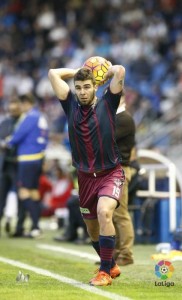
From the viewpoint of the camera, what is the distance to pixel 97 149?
363 inches

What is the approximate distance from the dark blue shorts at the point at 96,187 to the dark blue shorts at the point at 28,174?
18.7ft

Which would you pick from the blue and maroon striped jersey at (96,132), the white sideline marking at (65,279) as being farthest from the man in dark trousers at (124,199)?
the blue and maroon striped jersey at (96,132)

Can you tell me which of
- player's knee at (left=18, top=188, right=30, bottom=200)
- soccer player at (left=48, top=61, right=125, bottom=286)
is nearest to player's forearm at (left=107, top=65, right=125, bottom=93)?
soccer player at (left=48, top=61, right=125, bottom=286)

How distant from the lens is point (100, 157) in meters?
9.24

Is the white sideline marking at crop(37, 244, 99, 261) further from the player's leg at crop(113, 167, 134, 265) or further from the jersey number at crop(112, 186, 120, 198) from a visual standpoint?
the jersey number at crop(112, 186, 120, 198)

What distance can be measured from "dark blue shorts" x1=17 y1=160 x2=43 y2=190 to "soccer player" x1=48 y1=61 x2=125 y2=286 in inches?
225

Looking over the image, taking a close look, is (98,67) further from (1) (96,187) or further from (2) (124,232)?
(2) (124,232)

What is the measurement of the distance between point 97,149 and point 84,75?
2.19 ft

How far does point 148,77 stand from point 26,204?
823 cm

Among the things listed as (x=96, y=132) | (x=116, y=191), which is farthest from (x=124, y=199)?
(x=96, y=132)

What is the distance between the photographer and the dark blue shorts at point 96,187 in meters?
9.22

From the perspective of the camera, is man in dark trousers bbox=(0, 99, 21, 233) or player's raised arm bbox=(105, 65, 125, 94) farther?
man in dark trousers bbox=(0, 99, 21, 233)

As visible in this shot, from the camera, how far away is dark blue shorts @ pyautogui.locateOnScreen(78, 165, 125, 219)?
363 inches

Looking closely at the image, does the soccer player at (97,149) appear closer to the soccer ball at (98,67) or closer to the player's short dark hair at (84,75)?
the player's short dark hair at (84,75)
